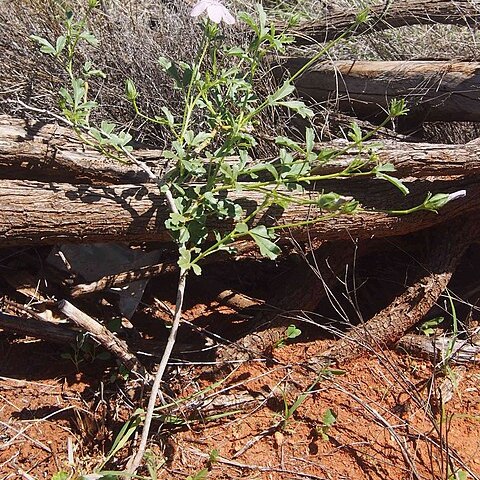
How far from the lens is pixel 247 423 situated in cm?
242

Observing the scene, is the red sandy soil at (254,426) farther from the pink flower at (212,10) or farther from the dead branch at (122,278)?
the pink flower at (212,10)

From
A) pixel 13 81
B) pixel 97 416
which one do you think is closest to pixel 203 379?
pixel 97 416

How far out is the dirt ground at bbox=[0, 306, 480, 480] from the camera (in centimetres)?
225

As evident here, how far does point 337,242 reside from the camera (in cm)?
283

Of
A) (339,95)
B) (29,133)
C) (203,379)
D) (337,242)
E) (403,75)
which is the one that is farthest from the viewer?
(339,95)

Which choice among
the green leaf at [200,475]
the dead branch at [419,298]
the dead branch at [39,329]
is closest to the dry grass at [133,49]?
the dead branch at [419,298]

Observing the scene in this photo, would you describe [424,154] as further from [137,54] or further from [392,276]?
[137,54]

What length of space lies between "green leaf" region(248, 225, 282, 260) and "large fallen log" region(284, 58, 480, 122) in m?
1.35

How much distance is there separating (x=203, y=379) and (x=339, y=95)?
1718 millimetres

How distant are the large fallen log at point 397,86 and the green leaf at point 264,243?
1.35 metres

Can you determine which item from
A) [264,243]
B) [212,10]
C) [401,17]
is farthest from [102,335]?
[401,17]

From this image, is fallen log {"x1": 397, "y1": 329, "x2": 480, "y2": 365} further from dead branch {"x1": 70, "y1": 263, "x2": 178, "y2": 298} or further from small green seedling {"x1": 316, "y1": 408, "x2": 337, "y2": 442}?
dead branch {"x1": 70, "y1": 263, "x2": 178, "y2": 298}

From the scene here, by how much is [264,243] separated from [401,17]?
7.60 feet

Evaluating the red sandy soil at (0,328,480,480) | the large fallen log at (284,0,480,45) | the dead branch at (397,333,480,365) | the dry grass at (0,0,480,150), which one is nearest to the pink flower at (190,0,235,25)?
the red sandy soil at (0,328,480,480)
